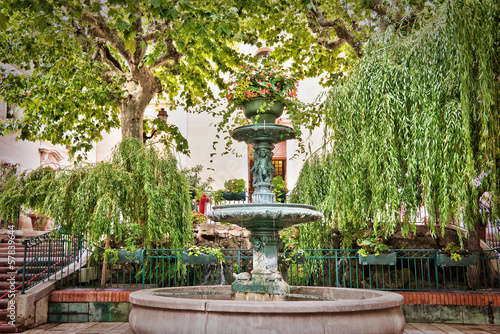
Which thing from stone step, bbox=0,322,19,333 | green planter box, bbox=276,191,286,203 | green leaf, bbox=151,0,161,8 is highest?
green leaf, bbox=151,0,161,8

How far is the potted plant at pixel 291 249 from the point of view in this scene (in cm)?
933

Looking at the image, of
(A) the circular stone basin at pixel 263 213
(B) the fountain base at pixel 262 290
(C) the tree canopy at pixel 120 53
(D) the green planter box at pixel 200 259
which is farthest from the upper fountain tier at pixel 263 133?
(C) the tree canopy at pixel 120 53

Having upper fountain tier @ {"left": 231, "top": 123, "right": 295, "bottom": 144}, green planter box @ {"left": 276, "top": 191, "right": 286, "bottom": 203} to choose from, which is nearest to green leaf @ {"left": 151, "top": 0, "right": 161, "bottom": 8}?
upper fountain tier @ {"left": 231, "top": 123, "right": 295, "bottom": 144}

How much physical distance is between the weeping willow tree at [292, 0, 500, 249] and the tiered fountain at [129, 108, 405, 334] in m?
1.63

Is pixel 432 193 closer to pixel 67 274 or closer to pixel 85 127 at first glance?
pixel 67 274

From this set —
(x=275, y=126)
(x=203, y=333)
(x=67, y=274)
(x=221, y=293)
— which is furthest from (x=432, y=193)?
(x=67, y=274)

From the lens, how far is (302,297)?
6.63m

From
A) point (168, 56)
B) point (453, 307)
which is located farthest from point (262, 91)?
point (168, 56)

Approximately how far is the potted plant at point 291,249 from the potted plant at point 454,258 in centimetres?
267

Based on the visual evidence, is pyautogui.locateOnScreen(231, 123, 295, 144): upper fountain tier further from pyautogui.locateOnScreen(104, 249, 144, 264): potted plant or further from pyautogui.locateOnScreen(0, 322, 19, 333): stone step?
pyautogui.locateOnScreen(0, 322, 19, 333): stone step

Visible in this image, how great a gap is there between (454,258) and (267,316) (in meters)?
5.86

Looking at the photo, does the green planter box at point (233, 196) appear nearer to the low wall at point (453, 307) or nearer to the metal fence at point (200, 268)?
the metal fence at point (200, 268)

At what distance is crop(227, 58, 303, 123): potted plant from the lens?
6559 millimetres

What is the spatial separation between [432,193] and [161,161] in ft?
A: 19.1
